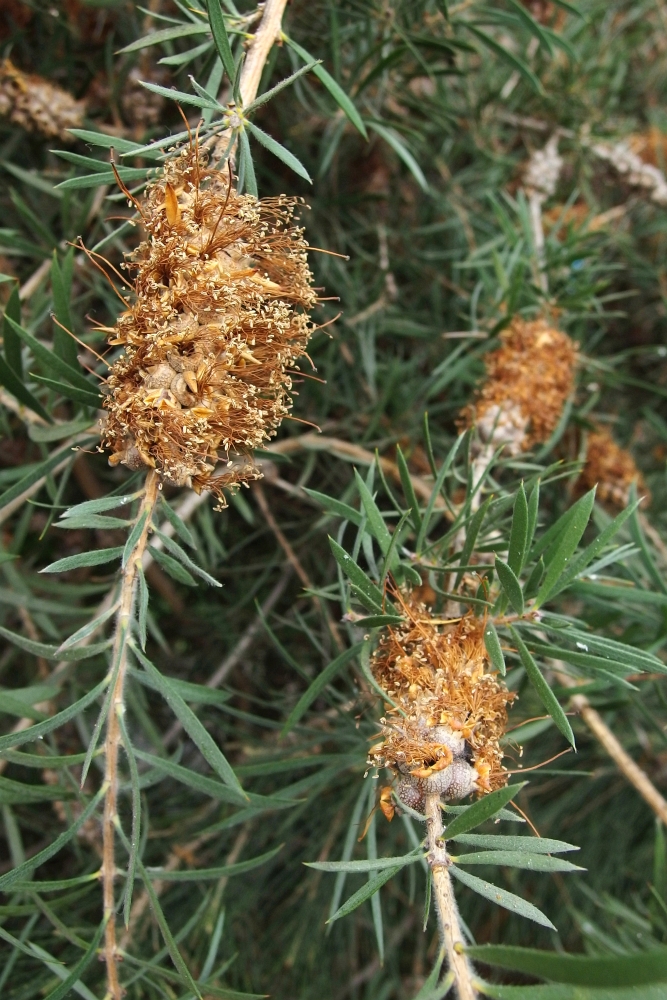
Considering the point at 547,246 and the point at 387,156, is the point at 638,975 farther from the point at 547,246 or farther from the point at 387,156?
the point at 387,156

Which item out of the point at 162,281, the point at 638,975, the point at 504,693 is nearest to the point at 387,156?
the point at 162,281

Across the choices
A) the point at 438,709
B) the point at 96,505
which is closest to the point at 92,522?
the point at 96,505

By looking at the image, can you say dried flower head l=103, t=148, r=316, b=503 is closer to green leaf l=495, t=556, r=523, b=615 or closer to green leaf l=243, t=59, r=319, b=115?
green leaf l=243, t=59, r=319, b=115

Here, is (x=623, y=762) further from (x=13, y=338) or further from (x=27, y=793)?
(x=13, y=338)

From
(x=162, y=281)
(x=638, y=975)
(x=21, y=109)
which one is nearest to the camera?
(x=638, y=975)

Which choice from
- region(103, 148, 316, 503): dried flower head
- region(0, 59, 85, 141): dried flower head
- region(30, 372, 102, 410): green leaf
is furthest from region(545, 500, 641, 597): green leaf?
region(0, 59, 85, 141): dried flower head

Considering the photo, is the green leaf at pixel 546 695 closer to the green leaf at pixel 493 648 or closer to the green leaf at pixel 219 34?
the green leaf at pixel 493 648

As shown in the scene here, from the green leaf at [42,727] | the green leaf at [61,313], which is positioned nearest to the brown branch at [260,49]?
the green leaf at [61,313]
